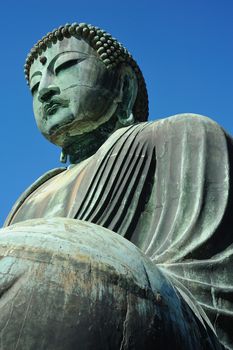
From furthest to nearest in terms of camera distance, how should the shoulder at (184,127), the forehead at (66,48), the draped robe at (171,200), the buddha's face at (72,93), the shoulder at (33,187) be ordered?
the forehead at (66,48), the buddha's face at (72,93), the shoulder at (33,187), the shoulder at (184,127), the draped robe at (171,200)

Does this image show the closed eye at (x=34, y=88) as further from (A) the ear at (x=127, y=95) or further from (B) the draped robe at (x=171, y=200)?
(B) the draped robe at (x=171, y=200)

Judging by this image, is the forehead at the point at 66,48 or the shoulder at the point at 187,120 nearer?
the shoulder at the point at 187,120

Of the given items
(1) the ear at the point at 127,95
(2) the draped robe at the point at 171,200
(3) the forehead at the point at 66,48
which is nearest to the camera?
(2) the draped robe at the point at 171,200

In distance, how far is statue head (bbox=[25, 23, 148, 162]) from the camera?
7418mm

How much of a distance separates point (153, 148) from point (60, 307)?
2.88 metres

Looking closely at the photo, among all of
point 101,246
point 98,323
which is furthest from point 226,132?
point 98,323

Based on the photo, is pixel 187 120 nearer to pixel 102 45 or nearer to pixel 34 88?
pixel 102 45

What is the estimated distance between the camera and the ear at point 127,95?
7531 millimetres

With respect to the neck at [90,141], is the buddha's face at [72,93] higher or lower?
higher

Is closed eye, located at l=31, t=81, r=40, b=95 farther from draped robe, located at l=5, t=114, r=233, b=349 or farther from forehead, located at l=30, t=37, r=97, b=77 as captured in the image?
draped robe, located at l=5, t=114, r=233, b=349

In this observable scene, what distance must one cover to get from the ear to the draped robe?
2.19ft

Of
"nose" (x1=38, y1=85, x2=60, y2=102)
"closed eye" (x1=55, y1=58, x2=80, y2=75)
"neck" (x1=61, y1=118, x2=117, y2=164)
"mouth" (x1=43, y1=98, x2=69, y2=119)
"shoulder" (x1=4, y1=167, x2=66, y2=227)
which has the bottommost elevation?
"shoulder" (x1=4, y1=167, x2=66, y2=227)

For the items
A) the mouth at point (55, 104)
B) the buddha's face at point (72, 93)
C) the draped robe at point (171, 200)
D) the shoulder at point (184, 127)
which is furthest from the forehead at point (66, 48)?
the shoulder at point (184, 127)

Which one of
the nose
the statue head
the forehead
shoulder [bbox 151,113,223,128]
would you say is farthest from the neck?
shoulder [bbox 151,113,223,128]
